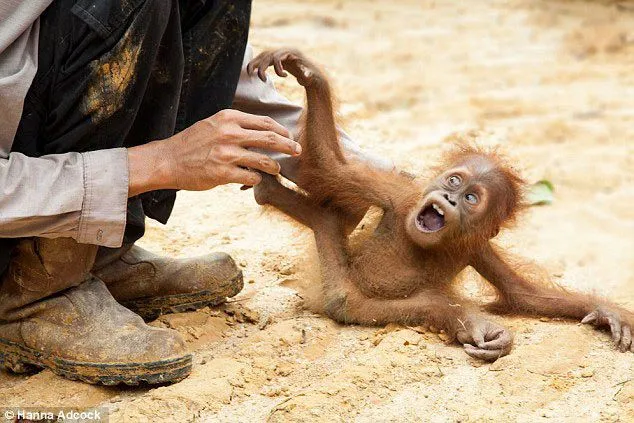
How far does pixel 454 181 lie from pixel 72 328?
1428 millimetres

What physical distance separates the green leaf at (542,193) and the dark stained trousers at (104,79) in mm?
2235

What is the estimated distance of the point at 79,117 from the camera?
2.69 metres

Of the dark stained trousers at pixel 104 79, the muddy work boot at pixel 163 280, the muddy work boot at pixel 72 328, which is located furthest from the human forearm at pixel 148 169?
the muddy work boot at pixel 163 280

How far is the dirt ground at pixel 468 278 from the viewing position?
8.68ft

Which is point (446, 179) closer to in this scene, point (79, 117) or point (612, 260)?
point (612, 260)

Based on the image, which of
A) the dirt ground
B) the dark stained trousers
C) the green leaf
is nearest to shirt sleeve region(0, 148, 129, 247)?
the dark stained trousers

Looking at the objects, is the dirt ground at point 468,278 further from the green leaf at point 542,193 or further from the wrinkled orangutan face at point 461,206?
the wrinkled orangutan face at point 461,206

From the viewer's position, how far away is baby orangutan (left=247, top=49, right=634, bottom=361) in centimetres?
326

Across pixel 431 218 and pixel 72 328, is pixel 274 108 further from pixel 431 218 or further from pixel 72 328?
pixel 72 328

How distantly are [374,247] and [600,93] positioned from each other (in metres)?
3.17

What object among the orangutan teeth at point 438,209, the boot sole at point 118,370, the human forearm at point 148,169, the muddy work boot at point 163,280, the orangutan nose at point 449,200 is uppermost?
the human forearm at point 148,169

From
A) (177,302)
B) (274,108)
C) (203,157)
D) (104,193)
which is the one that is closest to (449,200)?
(274,108)

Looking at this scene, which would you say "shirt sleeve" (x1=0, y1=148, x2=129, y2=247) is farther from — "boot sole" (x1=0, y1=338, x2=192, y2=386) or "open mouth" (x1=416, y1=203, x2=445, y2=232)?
"open mouth" (x1=416, y1=203, x2=445, y2=232)

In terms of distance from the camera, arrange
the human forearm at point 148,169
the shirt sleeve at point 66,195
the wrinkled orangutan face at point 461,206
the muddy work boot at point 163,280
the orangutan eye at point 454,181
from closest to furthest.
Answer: the shirt sleeve at point 66,195 < the human forearm at point 148,169 < the muddy work boot at point 163,280 < the wrinkled orangutan face at point 461,206 < the orangutan eye at point 454,181
